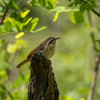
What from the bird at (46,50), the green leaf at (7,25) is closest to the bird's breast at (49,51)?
the bird at (46,50)

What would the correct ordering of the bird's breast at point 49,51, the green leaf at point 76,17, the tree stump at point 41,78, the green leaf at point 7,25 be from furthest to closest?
1. the bird's breast at point 49,51
2. the green leaf at point 7,25
3. the green leaf at point 76,17
4. the tree stump at point 41,78

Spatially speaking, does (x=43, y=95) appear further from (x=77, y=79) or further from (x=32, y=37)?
(x=32, y=37)

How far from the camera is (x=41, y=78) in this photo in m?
0.89

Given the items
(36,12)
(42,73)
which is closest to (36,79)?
(42,73)

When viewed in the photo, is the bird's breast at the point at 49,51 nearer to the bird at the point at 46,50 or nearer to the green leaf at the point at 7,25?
the bird at the point at 46,50

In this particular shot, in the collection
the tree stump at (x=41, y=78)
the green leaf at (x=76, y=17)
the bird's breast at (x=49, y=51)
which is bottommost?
the tree stump at (x=41, y=78)

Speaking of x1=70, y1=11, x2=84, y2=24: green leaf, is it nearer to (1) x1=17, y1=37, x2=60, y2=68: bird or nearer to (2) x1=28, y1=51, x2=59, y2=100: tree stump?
(2) x1=28, y1=51, x2=59, y2=100: tree stump

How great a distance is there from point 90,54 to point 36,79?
132 inches

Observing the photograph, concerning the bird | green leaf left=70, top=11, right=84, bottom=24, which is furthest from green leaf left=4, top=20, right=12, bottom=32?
green leaf left=70, top=11, right=84, bottom=24

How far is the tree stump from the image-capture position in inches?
34.8

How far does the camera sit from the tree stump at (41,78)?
2.90 ft

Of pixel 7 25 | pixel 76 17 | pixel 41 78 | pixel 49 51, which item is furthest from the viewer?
pixel 49 51

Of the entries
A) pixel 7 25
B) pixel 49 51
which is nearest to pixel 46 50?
pixel 49 51

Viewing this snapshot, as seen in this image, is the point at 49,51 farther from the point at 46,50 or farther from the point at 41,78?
the point at 41,78
